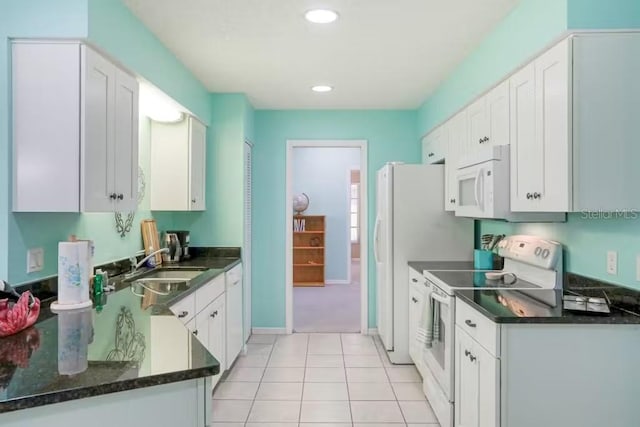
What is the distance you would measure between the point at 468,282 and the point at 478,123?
107cm

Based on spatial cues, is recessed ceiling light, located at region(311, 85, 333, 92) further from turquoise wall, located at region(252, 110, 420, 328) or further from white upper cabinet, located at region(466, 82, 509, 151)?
white upper cabinet, located at region(466, 82, 509, 151)

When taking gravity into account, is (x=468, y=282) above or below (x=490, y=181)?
below

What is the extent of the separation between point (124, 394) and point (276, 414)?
189 cm

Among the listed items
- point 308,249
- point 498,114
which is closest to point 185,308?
point 498,114

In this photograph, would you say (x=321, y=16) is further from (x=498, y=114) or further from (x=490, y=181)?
(x=490, y=181)

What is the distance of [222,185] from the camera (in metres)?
4.10

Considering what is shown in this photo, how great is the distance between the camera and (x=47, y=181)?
75.5 inches

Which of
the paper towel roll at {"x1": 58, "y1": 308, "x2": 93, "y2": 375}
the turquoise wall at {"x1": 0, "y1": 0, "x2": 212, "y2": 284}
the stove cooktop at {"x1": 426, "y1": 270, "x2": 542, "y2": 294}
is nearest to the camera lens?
the paper towel roll at {"x1": 58, "y1": 308, "x2": 93, "y2": 375}

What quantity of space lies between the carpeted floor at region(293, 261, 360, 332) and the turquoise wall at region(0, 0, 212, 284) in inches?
117


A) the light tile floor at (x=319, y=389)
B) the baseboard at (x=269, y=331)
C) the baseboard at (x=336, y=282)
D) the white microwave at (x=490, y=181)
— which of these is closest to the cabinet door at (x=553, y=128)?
the white microwave at (x=490, y=181)

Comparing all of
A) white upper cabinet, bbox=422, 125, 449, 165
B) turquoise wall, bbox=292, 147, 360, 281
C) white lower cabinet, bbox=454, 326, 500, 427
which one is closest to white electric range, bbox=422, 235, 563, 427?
white lower cabinet, bbox=454, 326, 500, 427

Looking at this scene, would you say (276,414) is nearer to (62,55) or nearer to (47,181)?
(47,181)

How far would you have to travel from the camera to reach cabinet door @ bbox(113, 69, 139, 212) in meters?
2.28
